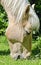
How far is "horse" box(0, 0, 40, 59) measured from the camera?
6176mm

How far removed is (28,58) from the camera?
652 cm

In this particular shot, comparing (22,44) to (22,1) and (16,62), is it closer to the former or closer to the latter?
(16,62)

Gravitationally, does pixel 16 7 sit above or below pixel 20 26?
above

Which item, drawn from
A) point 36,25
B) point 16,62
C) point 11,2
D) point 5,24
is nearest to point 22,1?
point 11,2

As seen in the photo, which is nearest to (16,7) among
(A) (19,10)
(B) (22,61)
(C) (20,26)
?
(A) (19,10)

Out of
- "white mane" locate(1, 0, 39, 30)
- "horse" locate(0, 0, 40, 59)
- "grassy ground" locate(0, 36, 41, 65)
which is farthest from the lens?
"grassy ground" locate(0, 36, 41, 65)

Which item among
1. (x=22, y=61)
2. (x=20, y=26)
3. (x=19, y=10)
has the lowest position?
(x=22, y=61)

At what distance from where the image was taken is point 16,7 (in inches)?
249

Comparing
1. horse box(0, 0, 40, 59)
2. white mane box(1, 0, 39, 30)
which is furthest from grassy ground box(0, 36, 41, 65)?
white mane box(1, 0, 39, 30)

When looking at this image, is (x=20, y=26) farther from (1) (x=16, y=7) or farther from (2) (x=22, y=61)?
(2) (x=22, y=61)

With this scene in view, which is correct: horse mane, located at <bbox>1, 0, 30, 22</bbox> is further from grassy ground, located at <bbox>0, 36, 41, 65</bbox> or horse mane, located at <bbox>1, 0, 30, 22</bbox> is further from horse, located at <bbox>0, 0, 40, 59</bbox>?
grassy ground, located at <bbox>0, 36, 41, 65</bbox>

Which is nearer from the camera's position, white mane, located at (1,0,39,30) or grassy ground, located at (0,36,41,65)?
white mane, located at (1,0,39,30)

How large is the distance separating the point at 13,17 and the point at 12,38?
1.13 feet

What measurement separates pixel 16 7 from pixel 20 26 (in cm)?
31
